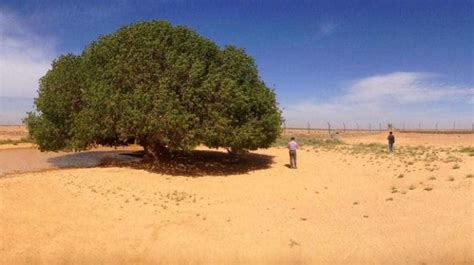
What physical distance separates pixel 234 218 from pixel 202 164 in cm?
1163

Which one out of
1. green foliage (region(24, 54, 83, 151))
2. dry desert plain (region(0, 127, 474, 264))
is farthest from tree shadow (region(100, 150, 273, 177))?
green foliage (region(24, 54, 83, 151))

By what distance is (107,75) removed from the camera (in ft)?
73.9

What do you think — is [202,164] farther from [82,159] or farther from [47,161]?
[47,161]

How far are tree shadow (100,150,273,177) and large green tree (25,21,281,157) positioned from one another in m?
1.13

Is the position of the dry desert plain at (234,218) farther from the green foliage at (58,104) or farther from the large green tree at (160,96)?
the green foliage at (58,104)

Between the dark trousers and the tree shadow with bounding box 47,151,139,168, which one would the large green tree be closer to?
the dark trousers

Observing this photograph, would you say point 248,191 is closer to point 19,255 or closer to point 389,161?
point 19,255

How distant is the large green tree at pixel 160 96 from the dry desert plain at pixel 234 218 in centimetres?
229

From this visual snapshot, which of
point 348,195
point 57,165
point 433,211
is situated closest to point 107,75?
point 57,165

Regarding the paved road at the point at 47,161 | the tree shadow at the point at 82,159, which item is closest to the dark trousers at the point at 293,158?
the tree shadow at the point at 82,159

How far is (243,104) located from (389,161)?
1121 cm

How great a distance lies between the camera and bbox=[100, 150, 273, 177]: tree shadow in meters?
22.3

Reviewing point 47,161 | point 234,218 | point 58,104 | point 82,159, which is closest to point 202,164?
point 58,104

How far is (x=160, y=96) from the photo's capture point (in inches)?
804
